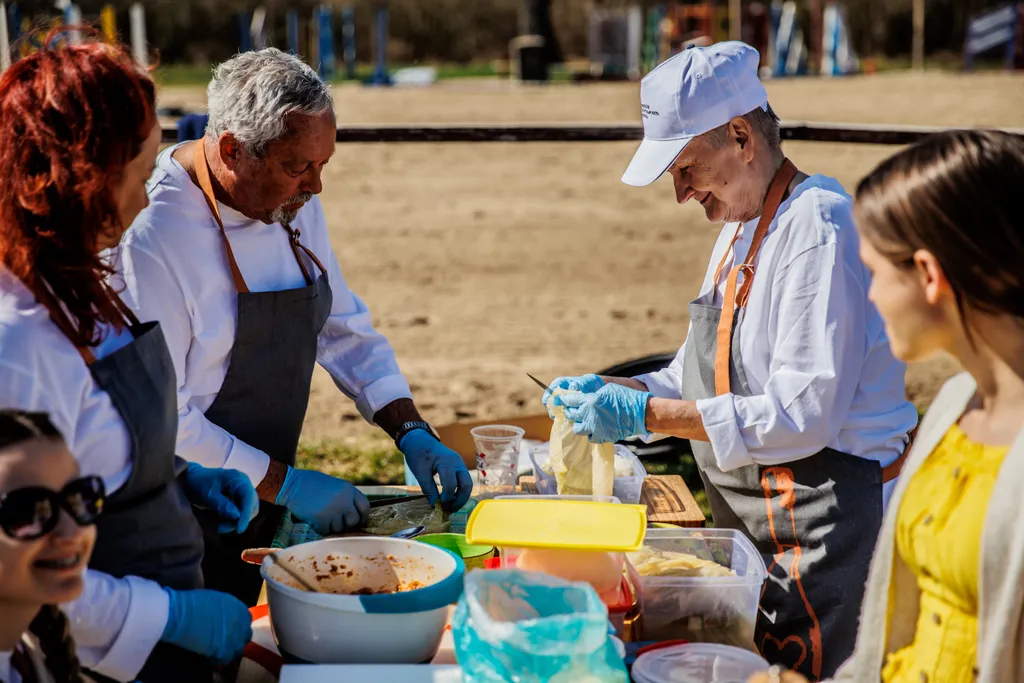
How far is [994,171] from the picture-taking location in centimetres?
166

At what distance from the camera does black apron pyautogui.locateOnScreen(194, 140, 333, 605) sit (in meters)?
2.84

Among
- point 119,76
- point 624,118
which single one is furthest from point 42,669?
point 624,118

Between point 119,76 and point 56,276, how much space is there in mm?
337

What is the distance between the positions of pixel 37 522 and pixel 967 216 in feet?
4.59

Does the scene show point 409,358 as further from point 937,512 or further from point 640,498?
point 937,512

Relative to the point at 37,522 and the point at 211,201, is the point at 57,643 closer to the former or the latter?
the point at 37,522

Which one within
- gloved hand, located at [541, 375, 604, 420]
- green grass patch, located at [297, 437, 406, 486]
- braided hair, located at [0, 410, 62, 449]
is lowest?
green grass patch, located at [297, 437, 406, 486]

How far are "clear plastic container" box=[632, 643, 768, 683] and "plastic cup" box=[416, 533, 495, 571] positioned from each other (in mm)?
499

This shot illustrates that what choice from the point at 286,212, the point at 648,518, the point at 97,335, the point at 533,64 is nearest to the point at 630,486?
the point at 648,518

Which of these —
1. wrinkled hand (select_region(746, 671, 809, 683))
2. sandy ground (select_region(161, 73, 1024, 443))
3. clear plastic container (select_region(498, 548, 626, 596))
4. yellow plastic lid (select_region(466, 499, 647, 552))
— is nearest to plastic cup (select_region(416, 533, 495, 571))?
yellow plastic lid (select_region(466, 499, 647, 552))

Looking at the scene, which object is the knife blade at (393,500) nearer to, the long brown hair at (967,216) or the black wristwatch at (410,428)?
the black wristwatch at (410,428)

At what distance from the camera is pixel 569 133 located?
6035 mm

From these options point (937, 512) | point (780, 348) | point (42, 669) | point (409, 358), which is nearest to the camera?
point (42, 669)

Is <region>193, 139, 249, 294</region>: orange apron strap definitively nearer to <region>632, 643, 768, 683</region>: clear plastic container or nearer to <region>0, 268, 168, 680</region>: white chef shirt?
<region>0, 268, 168, 680</region>: white chef shirt
